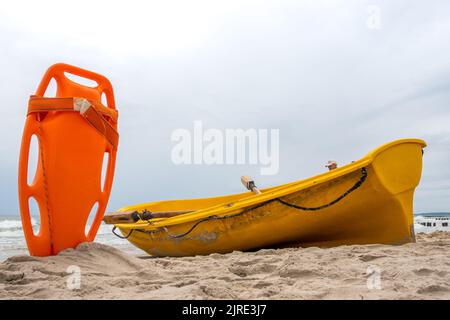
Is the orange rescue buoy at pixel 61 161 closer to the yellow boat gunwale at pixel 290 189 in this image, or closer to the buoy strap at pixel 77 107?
the buoy strap at pixel 77 107

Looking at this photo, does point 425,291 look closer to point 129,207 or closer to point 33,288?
point 33,288

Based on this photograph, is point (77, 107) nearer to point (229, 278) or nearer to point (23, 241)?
point (229, 278)

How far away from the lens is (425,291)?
1.70m

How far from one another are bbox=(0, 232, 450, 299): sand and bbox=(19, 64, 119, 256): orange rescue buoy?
17 centimetres

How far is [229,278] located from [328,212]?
1.71m

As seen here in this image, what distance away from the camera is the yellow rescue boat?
3393 millimetres

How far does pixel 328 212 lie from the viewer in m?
3.55

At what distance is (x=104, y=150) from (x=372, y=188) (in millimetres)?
2392

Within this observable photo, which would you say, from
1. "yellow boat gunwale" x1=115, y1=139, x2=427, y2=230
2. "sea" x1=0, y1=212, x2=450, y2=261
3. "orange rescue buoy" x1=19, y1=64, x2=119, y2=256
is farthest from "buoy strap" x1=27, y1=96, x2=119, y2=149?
"sea" x1=0, y1=212, x2=450, y2=261

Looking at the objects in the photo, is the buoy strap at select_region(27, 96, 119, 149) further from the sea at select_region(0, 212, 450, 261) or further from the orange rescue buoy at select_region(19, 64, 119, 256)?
the sea at select_region(0, 212, 450, 261)

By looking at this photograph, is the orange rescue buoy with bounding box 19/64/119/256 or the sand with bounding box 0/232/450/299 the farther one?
the orange rescue buoy with bounding box 19/64/119/256

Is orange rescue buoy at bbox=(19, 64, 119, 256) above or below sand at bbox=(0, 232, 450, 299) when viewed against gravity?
above

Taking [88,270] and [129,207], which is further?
[129,207]
